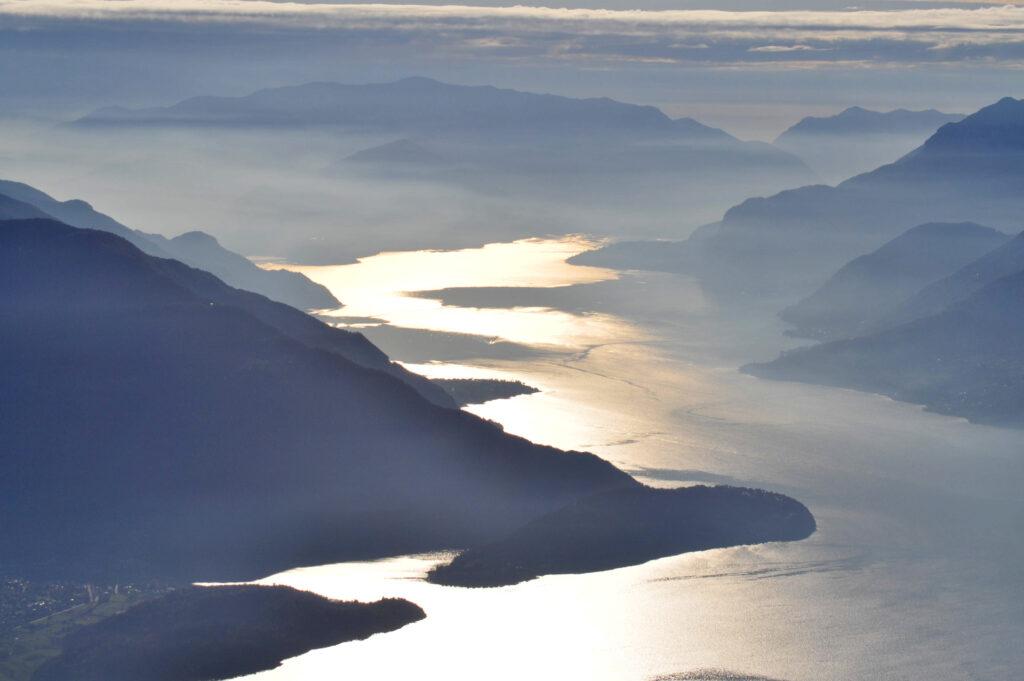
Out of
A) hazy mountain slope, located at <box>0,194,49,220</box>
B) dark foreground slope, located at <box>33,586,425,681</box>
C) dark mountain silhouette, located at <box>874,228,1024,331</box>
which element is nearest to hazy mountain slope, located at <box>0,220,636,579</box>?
dark foreground slope, located at <box>33,586,425,681</box>

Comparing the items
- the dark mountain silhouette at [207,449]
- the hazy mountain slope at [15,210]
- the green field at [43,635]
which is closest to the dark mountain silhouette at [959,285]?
Result: the dark mountain silhouette at [207,449]

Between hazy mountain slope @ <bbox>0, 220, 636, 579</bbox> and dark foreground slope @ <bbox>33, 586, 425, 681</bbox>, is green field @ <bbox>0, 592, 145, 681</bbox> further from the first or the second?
hazy mountain slope @ <bbox>0, 220, 636, 579</bbox>

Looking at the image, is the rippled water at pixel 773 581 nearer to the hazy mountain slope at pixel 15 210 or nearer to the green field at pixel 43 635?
the green field at pixel 43 635

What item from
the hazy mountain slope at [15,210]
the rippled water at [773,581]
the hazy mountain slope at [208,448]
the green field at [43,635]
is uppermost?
the hazy mountain slope at [15,210]

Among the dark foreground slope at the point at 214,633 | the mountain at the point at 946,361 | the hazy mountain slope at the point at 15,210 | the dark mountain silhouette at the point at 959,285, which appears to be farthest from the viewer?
the dark mountain silhouette at the point at 959,285

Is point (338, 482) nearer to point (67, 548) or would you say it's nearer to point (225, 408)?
point (225, 408)

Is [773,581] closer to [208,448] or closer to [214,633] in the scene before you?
[214,633]
